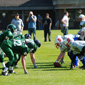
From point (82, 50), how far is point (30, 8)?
39.6m

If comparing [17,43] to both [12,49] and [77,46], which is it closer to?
[12,49]

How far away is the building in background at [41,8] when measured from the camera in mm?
49312

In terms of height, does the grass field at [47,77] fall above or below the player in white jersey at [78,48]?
below

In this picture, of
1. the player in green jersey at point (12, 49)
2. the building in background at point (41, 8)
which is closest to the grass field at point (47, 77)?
the player in green jersey at point (12, 49)

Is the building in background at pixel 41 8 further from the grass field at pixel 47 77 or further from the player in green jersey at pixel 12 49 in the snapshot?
the player in green jersey at pixel 12 49

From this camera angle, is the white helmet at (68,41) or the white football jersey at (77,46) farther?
the white helmet at (68,41)

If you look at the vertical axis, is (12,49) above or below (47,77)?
above

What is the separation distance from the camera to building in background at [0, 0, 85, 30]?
49312 mm

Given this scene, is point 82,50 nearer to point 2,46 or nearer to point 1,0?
point 2,46

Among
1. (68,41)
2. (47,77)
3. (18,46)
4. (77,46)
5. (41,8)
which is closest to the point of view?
(47,77)

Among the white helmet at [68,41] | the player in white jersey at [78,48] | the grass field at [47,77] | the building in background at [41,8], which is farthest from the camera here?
the building in background at [41,8]

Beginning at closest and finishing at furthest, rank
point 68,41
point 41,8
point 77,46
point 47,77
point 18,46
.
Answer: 1. point 47,77
2. point 18,46
3. point 77,46
4. point 68,41
5. point 41,8

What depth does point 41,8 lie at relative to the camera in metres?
51.0

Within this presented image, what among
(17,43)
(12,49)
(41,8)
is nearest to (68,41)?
(17,43)
